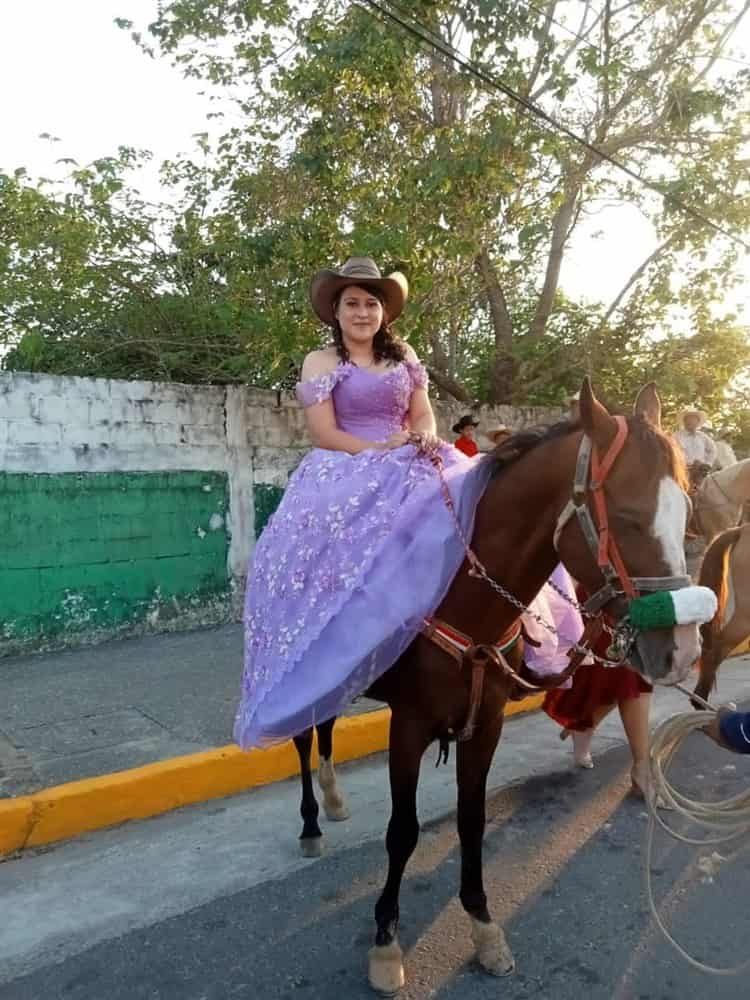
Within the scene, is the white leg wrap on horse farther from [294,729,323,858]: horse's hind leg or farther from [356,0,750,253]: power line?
[356,0,750,253]: power line

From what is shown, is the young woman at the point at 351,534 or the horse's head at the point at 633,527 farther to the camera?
the young woman at the point at 351,534

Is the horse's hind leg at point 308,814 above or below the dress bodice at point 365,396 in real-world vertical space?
below

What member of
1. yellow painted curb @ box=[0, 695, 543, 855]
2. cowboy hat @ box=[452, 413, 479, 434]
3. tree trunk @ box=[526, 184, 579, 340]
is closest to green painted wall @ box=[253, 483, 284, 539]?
cowboy hat @ box=[452, 413, 479, 434]

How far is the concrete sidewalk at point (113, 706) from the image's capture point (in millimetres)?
4332

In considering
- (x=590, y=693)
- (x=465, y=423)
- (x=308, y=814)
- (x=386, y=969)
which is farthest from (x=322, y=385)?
(x=465, y=423)

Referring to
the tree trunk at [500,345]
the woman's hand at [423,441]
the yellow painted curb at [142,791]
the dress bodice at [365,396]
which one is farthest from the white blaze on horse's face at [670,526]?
the tree trunk at [500,345]

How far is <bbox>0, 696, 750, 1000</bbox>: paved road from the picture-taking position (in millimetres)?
2605

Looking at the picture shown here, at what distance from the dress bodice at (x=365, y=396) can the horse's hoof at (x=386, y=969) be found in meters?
1.83

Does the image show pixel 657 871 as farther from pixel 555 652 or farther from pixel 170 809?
pixel 170 809

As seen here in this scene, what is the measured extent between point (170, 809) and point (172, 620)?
11.3ft

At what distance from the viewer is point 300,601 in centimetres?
284

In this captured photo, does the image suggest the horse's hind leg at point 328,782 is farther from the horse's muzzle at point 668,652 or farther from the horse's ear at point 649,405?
the horse's ear at point 649,405

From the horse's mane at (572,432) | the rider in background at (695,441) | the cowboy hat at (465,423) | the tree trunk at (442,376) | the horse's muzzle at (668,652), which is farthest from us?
the tree trunk at (442,376)

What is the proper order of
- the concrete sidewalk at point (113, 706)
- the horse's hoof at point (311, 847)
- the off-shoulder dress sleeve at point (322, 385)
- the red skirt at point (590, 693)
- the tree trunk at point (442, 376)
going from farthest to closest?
the tree trunk at point (442, 376), the concrete sidewalk at point (113, 706), the red skirt at point (590, 693), the horse's hoof at point (311, 847), the off-shoulder dress sleeve at point (322, 385)
